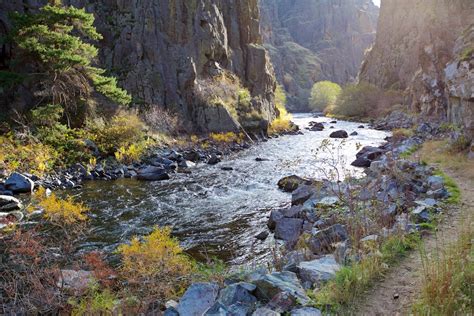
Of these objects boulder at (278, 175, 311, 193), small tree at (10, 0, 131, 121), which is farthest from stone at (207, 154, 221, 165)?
boulder at (278, 175, 311, 193)

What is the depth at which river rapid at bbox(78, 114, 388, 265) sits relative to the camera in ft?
36.6

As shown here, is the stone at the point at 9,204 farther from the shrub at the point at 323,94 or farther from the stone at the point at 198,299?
the shrub at the point at 323,94

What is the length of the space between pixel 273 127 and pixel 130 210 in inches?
1350

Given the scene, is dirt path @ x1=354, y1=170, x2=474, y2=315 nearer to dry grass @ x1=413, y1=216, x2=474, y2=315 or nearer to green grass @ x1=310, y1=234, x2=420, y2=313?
green grass @ x1=310, y1=234, x2=420, y2=313

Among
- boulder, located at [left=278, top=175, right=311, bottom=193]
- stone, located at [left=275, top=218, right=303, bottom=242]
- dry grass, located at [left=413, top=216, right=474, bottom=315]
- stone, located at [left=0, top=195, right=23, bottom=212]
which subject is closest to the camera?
dry grass, located at [left=413, top=216, right=474, bottom=315]

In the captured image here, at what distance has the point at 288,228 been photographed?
37.6 ft

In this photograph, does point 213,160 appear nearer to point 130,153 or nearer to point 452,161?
point 130,153

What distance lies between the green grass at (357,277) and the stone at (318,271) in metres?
0.24

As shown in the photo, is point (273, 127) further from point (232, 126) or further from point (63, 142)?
point (63, 142)

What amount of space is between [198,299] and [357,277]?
230 cm

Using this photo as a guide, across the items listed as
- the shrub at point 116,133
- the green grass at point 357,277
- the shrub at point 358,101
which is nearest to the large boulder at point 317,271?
the green grass at point 357,277

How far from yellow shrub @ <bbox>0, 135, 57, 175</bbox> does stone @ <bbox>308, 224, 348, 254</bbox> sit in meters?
15.8

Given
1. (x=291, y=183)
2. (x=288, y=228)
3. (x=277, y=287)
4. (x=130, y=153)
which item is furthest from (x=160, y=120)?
(x=277, y=287)

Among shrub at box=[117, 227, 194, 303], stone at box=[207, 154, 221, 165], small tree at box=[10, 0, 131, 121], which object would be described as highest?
small tree at box=[10, 0, 131, 121]
